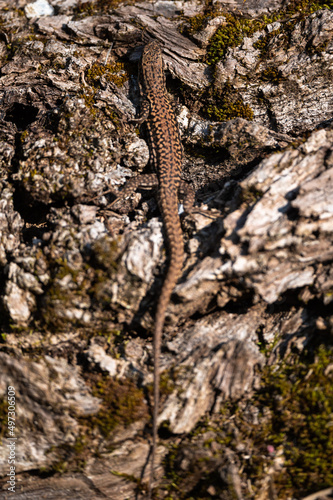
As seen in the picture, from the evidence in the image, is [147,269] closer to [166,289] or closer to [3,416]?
[166,289]

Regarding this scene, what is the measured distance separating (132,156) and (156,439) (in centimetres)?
418

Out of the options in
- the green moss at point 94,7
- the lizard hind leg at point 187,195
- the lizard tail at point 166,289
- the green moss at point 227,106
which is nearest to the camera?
the lizard tail at point 166,289

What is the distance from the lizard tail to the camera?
142 inches

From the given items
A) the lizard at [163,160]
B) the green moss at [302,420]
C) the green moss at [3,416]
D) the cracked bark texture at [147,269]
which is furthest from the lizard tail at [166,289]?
the green moss at [3,416]

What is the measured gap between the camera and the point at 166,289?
406 centimetres

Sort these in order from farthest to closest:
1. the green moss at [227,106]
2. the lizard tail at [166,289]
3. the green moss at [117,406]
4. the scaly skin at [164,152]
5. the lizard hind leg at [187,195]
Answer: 1. the green moss at [227,106]
2. the lizard hind leg at [187,195]
3. the scaly skin at [164,152]
4. the green moss at [117,406]
5. the lizard tail at [166,289]

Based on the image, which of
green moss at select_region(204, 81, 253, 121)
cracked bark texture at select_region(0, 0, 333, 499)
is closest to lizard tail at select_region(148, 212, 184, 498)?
cracked bark texture at select_region(0, 0, 333, 499)

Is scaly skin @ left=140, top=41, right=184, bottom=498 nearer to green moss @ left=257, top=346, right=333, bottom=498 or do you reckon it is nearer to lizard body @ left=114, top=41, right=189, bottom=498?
lizard body @ left=114, top=41, right=189, bottom=498

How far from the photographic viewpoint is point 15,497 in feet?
12.6

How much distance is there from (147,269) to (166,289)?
1.30 ft

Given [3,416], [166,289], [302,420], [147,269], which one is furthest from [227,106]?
[3,416]

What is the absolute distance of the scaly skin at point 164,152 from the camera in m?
4.18

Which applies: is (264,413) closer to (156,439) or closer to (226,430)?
(226,430)

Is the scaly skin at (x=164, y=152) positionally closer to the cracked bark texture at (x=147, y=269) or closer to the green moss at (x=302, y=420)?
the cracked bark texture at (x=147, y=269)
